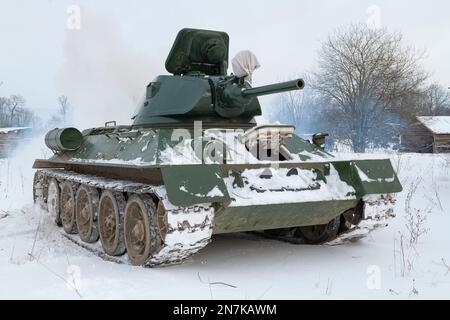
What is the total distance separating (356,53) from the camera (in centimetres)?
2608

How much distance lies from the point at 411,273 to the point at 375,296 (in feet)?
3.37

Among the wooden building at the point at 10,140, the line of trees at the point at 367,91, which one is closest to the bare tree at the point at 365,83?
the line of trees at the point at 367,91

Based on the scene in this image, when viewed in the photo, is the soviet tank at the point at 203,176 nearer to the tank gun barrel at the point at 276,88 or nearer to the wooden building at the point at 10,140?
the tank gun barrel at the point at 276,88

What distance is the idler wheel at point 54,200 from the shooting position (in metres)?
9.02

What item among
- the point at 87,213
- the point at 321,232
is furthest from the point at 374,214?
the point at 87,213

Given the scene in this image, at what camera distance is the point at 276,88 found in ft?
19.2

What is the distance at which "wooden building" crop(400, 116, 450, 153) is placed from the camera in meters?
31.3

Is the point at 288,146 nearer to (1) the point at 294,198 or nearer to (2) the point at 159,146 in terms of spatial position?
(1) the point at 294,198

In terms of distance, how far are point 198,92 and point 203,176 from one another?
6.54 ft

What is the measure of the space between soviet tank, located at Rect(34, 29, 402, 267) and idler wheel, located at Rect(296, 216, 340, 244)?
15 mm

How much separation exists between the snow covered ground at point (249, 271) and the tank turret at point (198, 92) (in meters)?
1.87

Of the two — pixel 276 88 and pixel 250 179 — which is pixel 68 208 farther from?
pixel 276 88

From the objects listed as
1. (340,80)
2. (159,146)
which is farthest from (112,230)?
(340,80)
